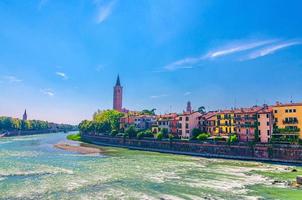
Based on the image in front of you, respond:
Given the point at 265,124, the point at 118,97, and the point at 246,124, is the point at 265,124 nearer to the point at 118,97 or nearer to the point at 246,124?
the point at 246,124

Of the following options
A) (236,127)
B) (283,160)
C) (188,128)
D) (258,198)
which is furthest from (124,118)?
(258,198)

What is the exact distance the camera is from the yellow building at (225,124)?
237 ft

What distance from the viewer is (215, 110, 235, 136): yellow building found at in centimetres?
7238

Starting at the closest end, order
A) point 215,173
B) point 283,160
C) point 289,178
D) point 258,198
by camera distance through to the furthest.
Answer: point 258,198 < point 289,178 < point 215,173 < point 283,160

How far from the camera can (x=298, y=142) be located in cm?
5306

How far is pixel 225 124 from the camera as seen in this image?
7388 cm

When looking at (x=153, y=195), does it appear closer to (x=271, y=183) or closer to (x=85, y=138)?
(x=271, y=183)

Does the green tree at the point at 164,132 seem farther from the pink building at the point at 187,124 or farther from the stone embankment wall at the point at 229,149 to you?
the stone embankment wall at the point at 229,149

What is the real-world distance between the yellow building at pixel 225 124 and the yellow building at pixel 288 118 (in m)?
11.4

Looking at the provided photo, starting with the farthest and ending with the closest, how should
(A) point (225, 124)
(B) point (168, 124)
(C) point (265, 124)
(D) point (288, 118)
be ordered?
(B) point (168, 124), (A) point (225, 124), (C) point (265, 124), (D) point (288, 118)

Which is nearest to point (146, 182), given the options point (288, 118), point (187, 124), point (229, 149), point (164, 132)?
point (229, 149)

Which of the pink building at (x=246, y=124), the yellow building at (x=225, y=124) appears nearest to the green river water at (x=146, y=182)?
the pink building at (x=246, y=124)

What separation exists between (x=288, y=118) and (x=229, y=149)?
13673mm

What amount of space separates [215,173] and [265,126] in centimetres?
2797
